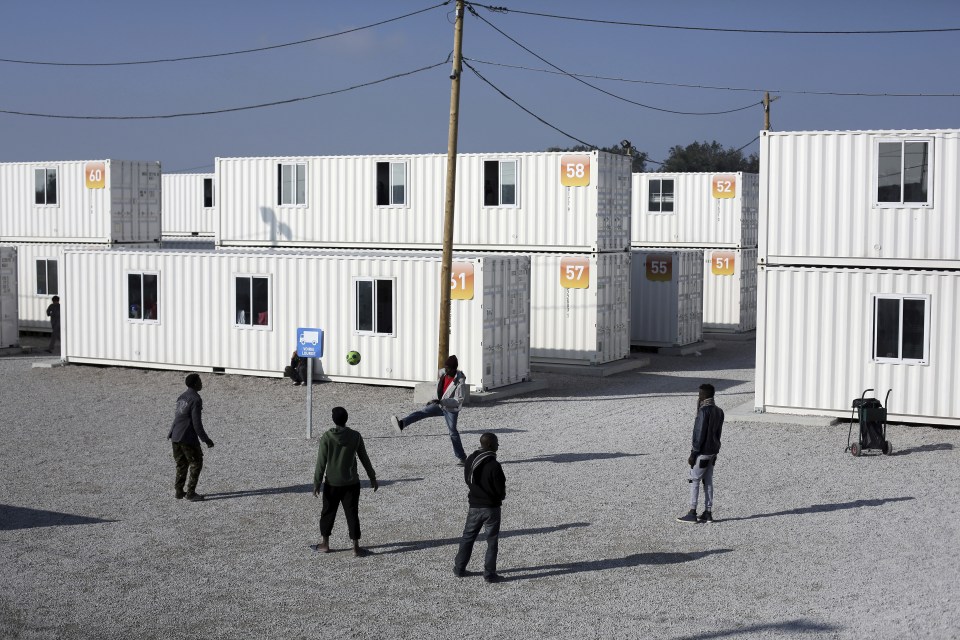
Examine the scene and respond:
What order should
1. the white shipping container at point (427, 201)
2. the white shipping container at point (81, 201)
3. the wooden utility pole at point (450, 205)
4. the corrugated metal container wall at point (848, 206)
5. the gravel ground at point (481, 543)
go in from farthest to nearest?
the white shipping container at point (81, 201) → the white shipping container at point (427, 201) → the wooden utility pole at point (450, 205) → the corrugated metal container wall at point (848, 206) → the gravel ground at point (481, 543)

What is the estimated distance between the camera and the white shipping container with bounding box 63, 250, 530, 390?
2394 cm

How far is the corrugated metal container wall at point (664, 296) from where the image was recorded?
3241cm

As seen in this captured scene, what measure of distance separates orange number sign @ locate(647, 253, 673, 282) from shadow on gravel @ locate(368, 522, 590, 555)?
1945 cm

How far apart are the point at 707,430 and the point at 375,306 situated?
1210 cm

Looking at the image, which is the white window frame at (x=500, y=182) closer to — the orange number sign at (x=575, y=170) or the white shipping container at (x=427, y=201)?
the white shipping container at (x=427, y=201)

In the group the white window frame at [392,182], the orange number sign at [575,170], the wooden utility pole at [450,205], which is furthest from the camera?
the white window frame at [392,182]

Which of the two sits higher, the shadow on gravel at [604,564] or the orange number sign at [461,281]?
the orange number sign at [461,281]

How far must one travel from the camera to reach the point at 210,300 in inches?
1029

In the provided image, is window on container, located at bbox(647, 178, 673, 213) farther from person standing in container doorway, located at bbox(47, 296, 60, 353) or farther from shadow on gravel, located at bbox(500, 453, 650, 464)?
shadow on gravel, located at bbox(500, 453, 650, 464)

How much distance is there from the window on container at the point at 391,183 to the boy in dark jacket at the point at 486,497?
19.9 meters

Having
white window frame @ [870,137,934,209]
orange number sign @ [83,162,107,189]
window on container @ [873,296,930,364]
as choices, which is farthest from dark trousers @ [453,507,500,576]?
orange number sign @ [83,162,107,189]

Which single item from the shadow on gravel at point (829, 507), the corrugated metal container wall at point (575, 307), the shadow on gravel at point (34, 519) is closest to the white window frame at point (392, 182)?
the corrugated metal container wall at point (575, 307)

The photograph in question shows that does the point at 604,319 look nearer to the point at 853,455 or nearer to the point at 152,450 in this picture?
the point at 853,455

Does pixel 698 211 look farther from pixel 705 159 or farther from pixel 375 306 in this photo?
pixel 705 159
